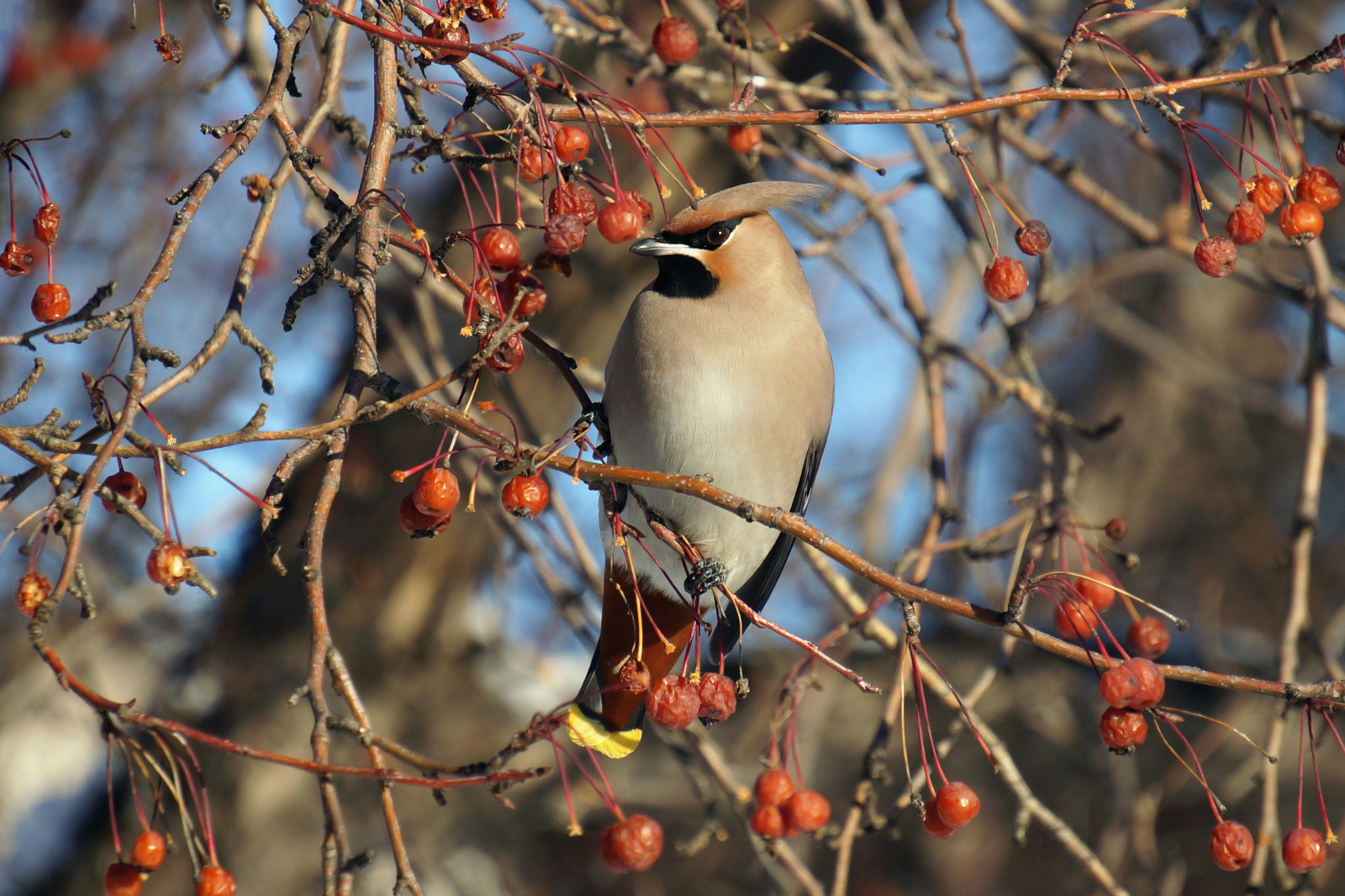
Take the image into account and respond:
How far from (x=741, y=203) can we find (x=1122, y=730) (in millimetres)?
1483

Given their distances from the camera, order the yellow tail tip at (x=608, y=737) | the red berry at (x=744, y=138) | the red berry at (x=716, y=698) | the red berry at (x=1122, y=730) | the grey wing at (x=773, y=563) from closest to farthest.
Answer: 1. the red berry at (x=1122, y=730)
2. the red berry at (x=716, y=698)
3. the red berry at (x=744, y=138)
4. the yellow tail tip at (x=608, y=737)
5. the grey wing at (x=773, y=563)

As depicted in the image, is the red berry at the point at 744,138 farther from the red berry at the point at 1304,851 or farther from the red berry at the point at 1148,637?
the red berry at the point at 1304,851

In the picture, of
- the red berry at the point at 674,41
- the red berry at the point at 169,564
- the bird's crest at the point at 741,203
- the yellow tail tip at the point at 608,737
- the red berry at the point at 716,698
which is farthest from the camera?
the yellow tail tip at the point at 608,737

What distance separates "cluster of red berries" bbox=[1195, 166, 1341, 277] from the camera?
2.07 m

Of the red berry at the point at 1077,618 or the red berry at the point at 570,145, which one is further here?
the red berry at the point at 570,145

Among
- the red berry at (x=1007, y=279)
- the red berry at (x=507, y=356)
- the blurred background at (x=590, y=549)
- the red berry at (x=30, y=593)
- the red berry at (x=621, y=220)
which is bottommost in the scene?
the blurred background at (x=590, y=549)

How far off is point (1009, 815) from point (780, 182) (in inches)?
172

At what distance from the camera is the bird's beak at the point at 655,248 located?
2.69 meters

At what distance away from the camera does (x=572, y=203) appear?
1825 millimetres

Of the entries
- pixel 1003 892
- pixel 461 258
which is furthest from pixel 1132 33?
pixel 1003 892

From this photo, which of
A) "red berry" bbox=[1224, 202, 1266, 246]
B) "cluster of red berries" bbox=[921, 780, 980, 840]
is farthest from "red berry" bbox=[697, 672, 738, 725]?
"red berry" bbox=[1224, 202, 1266, 246]

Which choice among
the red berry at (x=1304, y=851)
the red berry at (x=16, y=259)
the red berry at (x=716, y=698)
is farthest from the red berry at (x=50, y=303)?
the red berry at (x=1304, y=851)

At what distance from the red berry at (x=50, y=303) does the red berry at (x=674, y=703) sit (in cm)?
107

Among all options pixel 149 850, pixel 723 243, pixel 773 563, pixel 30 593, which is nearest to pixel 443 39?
pixel 30 593
